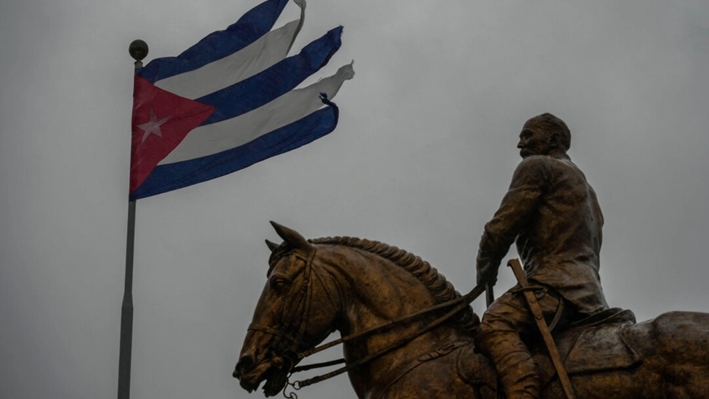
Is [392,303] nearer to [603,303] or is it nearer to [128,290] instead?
[603,303]

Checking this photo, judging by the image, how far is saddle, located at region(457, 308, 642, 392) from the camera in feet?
39.4

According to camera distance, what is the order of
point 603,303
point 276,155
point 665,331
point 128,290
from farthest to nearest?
point 276,155 → point 128,290 → point 603,303 → point 665,331

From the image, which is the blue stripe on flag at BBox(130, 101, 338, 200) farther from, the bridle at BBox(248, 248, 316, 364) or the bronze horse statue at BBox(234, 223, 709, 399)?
the bridle at BBox(248, 248, 316, 364)

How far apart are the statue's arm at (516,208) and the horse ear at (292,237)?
1745 mm

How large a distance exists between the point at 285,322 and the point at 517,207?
97.8 inches

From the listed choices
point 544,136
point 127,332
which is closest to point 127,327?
point 127,332

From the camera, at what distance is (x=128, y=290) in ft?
53.3

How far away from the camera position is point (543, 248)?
1316 cm

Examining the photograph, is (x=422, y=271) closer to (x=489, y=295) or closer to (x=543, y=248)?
(x=489, y=295)

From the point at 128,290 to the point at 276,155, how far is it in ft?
10.9

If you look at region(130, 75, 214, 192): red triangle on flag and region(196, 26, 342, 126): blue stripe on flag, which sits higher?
region(196, 26, 342, 126): blue stripe on flag

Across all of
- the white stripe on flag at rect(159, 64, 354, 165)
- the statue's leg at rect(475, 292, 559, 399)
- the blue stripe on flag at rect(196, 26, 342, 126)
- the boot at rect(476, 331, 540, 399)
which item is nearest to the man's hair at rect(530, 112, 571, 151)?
the statue's leg at rect(475, 292, 559, 399)

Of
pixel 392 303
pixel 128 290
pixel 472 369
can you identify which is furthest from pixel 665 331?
pixel 128 290

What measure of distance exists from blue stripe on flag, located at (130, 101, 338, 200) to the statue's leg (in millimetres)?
6477
